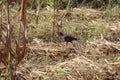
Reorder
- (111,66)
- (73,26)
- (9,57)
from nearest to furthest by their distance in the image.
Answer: (9,57) < (111,66) < (73,26)

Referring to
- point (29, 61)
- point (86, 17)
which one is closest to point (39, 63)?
point (29, 61)

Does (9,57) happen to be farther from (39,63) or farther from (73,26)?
(73,26)

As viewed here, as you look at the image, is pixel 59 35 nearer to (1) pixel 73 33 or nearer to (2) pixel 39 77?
(1) pixel 73 33

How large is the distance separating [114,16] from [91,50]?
3.93 ft

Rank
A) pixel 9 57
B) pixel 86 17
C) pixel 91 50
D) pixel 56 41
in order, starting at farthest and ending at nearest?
1. pixel 86 17
2. pixel 56 41
3. pixel 91 50
4. pixel 9 57

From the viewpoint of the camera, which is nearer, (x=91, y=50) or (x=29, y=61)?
(x=29, y=61)

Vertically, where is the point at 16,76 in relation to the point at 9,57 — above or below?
below

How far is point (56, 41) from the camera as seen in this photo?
119 inches

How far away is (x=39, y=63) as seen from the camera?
2.54m

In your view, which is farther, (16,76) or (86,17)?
(86,17)

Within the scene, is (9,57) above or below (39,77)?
above

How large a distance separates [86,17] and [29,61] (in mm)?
1401

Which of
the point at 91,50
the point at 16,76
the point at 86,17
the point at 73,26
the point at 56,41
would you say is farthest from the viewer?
the point at 86,17

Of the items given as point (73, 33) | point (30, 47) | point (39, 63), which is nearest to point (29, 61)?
point (39, 63)
